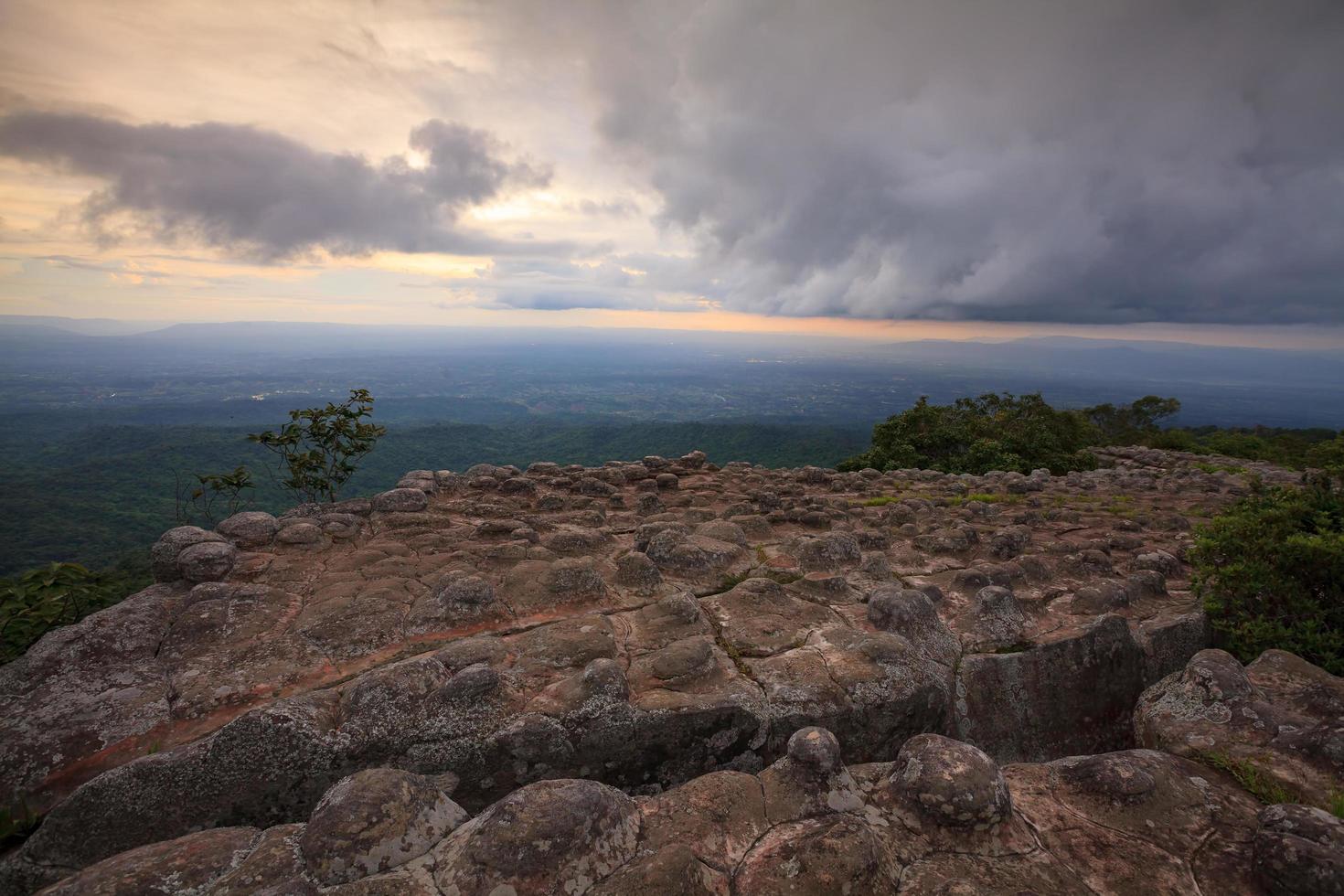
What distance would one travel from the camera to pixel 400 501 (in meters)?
11.5

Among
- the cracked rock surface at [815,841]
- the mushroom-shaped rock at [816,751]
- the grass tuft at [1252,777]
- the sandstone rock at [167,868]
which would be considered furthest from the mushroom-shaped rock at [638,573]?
the grass tuft at [1252,777]

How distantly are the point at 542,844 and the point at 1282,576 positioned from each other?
9.41 metres

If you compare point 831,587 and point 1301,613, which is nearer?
point 1301,613

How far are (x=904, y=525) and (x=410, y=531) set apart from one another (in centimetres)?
1010

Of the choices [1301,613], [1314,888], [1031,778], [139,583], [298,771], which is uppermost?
[1301,613]

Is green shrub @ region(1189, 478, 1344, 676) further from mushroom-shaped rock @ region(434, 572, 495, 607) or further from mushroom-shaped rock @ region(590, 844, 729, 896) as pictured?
mushroom-shaped rock @ region(434, 572, 495, 607)

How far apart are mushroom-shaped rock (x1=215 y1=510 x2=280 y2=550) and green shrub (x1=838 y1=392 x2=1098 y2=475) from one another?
72.2ft

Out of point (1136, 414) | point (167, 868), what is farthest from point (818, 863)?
point (1136, 414)

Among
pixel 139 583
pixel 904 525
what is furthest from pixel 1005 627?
pixel 139 583

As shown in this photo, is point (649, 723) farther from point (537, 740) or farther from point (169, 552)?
point (169, 552)

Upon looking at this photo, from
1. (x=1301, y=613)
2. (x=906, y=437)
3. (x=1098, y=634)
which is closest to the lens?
(x=1301, y=613)

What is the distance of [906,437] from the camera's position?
28234 millimetres

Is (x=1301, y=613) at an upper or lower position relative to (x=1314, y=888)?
upper

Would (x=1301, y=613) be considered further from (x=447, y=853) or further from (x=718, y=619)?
(x=447, y=853)
